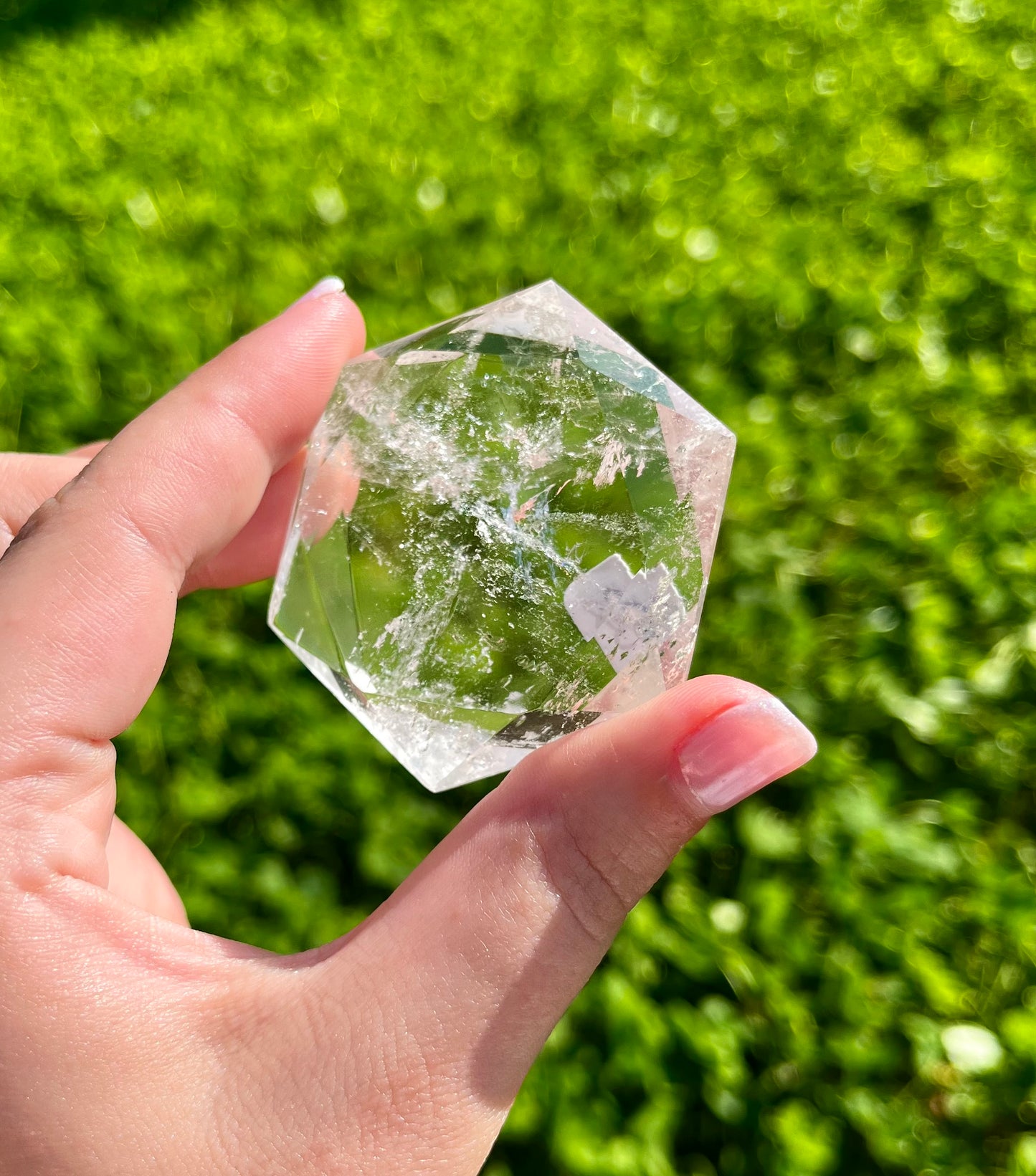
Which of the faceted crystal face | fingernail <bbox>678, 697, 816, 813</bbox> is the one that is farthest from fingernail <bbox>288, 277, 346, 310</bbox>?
fingernail <bbox>678, 697, 816, 813</bbox>

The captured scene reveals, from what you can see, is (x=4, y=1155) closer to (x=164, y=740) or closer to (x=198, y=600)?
(x=164, y=740)

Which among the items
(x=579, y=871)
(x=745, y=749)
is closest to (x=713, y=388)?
(x=745, y=749)

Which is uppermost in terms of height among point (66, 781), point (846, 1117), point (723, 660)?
point (66, 781)

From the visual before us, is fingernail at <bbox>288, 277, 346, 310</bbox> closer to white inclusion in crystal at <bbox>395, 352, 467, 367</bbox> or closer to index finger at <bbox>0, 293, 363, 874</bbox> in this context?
index finger at <bbox>0, 293, 363, 874</bbox>

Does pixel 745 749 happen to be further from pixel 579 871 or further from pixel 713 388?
pixel 713 388

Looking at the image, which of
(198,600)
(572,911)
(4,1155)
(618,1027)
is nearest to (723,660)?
(618,1027)

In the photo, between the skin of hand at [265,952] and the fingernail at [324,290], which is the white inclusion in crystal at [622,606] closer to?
the skin of hand at [265,952]
